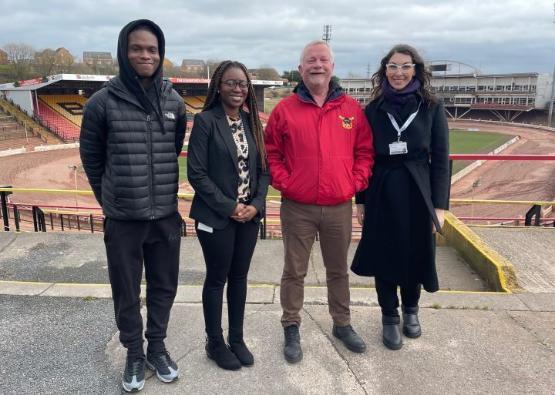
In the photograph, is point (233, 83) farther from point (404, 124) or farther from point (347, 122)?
point (404, 124)

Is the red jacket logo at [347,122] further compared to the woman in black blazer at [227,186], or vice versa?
the red jacket logo at [347,122]

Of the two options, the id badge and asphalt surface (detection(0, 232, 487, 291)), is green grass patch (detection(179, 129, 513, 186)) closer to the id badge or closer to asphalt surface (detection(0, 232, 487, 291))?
asphalt surface (detection(0, 232, 487, 291))

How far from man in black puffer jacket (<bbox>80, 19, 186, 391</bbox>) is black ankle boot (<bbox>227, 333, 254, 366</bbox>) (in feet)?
1.17

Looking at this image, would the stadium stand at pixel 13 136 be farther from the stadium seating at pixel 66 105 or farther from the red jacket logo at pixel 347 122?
the red jacket logo at pixel 347 122

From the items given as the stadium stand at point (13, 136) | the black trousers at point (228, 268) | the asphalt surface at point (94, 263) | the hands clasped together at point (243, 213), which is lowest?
the stadium stand at point (13, 136)

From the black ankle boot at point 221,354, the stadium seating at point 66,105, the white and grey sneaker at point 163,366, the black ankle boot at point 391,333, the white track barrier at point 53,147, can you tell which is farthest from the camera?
the stadium seating at point 66,105

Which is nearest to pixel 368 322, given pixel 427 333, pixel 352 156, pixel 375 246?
pixel 427 333

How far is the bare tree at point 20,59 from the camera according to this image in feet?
176

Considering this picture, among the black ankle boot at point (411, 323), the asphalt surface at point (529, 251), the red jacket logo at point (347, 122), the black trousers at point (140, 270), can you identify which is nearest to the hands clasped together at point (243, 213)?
the black trousers at point (140, 270)

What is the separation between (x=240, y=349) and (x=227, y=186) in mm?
991

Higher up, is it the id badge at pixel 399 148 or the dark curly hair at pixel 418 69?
the dark curly hair at pixel 418 69

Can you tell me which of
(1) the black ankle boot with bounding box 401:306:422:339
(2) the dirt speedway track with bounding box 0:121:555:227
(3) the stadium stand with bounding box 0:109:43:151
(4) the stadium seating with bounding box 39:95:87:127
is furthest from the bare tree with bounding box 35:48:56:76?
(1) the black ankle boot with bounding box 401:306:422:339

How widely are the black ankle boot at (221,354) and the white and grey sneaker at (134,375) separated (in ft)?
1.27

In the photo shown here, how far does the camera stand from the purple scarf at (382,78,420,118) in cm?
265
